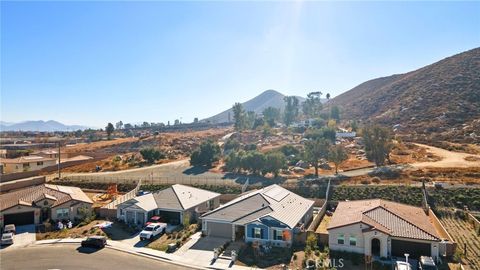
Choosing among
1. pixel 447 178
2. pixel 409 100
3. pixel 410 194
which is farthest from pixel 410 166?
pixel 409 100

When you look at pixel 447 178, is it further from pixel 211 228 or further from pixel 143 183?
pixel 143 183

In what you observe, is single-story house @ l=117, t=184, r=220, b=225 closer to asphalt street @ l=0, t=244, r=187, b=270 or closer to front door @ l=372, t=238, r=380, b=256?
asphalt street @ l=0, t=244, r=187, b=270

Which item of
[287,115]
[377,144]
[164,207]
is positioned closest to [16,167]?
[164,207]

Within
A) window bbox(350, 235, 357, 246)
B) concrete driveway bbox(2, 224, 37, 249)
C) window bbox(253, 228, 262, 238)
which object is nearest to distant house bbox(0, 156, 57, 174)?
concrete driveway bbox(2, 224, 37, 249)

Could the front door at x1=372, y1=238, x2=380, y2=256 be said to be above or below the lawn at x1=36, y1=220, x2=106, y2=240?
above

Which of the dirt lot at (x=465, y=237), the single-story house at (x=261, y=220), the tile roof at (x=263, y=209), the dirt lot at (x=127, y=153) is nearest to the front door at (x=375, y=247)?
the dirt lot at (x=465, y=237)

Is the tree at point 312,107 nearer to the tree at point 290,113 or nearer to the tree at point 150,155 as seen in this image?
the tree at point 290,113
